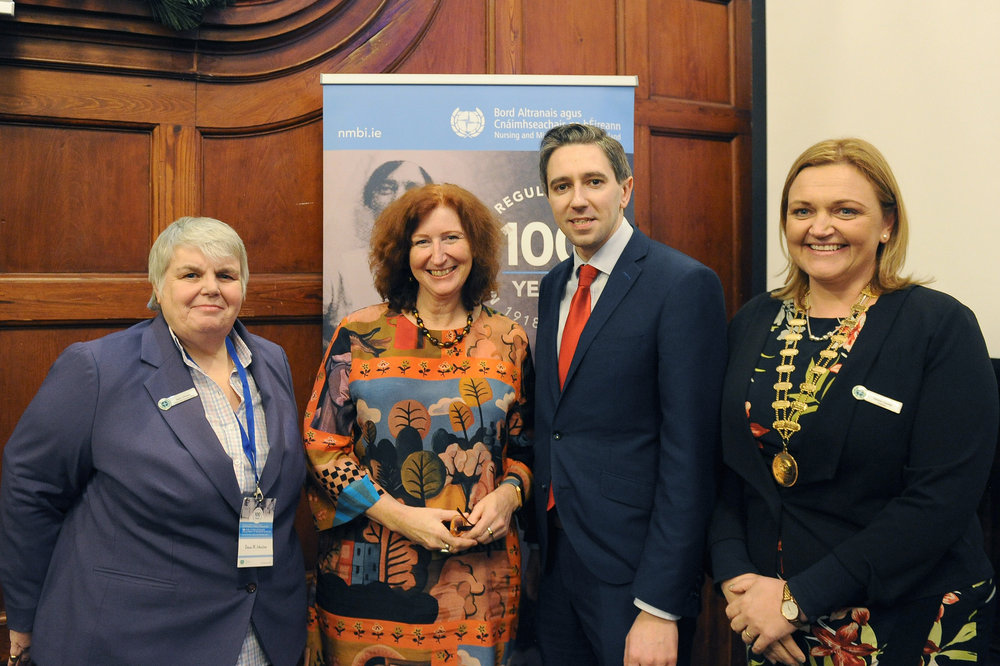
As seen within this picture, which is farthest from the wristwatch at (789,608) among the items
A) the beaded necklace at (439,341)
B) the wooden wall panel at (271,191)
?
the wooden wall panel at (271,191)

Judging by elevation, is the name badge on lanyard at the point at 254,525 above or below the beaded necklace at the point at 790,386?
below

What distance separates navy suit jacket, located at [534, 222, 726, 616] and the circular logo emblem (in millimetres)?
1176

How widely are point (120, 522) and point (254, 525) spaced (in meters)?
0.28

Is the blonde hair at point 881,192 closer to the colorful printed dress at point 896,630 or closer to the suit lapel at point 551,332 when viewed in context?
the colorful printed dress at point 896,630

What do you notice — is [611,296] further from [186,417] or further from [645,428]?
[186,417]

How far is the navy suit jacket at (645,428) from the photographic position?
1.59 metres

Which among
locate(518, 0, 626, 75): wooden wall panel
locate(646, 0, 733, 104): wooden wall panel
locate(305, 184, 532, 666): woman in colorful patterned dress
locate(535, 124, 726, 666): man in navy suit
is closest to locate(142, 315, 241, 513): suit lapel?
locate(305, 184, 532, 666): woman in colorful patterned dress

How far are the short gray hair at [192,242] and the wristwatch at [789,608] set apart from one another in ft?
4.74

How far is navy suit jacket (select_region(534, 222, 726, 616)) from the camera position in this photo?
1593mm

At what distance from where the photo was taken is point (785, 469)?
4.96 ft

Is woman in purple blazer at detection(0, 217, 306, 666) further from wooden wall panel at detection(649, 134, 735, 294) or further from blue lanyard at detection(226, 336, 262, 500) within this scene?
wooden wall panel at detection(649, 134, 735, 294)

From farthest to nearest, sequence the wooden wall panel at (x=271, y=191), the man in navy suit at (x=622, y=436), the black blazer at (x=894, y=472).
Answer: the wooden wall panel at (x=271, y=191)
the man in navy suit at (x=622, y=436)
the black blazer at (x=894, y=472)

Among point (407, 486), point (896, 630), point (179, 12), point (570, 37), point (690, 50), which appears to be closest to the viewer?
point (896, 630)

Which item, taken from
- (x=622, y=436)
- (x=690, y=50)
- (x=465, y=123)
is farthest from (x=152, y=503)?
(x=690, y=50)
